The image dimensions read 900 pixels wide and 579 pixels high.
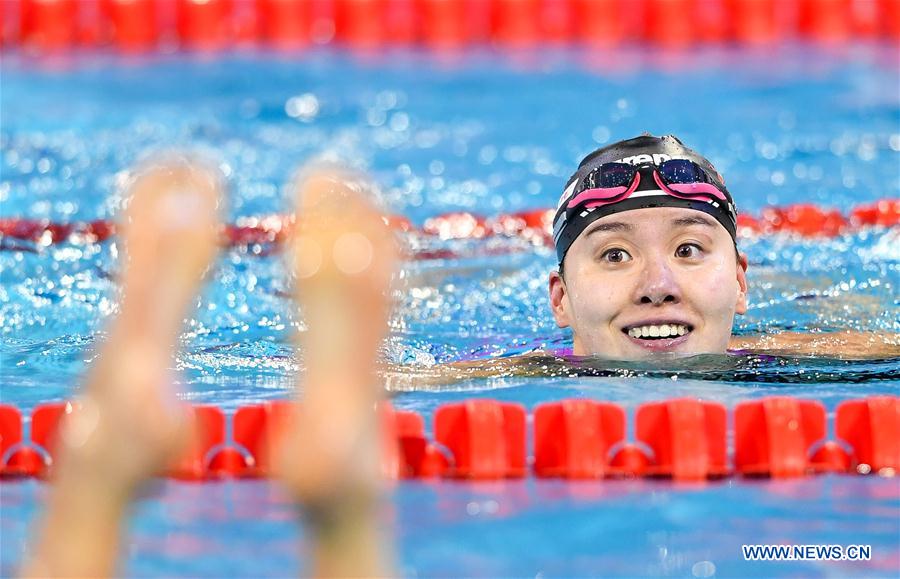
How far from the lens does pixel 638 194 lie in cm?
332

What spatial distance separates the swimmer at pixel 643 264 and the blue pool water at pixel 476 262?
0.11m

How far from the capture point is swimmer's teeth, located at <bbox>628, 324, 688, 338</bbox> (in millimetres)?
3182

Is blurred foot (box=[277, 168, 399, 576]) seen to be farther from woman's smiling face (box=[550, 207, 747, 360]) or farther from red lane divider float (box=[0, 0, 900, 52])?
red lane divider float (box=[0, 0, 900, 52])

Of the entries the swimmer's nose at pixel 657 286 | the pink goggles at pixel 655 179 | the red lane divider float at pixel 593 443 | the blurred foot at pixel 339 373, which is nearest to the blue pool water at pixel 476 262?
the red lane divider float at pixel 593 443

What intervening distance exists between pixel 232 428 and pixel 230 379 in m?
0.48

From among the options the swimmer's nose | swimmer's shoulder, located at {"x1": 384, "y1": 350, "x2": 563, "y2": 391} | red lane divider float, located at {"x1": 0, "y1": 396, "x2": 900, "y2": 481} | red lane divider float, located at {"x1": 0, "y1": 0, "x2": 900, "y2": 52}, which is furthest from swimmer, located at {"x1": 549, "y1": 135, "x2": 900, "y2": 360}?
red lane divider float, located at {"x1": 0, "y1": 0, "x2": 900, "y2": 52}

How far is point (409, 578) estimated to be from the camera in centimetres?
224

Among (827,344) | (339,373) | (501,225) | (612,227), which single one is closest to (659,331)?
(612,227)

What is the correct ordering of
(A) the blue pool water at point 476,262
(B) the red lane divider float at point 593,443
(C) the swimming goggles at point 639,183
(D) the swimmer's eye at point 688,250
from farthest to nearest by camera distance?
(C) the swimming goggles at point 639,183 < (D) the swimmer's eye at point 688,250 < (B) the red lane divider float at point 593,443 < (A) the blue pool water at point 476,262

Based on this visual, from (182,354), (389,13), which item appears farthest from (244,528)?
(389,13)

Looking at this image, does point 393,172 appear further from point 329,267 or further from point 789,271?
point 329,267

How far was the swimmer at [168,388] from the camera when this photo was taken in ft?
3.31

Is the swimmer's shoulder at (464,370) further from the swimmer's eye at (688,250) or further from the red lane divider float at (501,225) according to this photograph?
the red lane divider float at (501,225)

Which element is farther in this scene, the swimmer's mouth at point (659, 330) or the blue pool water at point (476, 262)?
the swimmer's mouth at point (659, 330)
